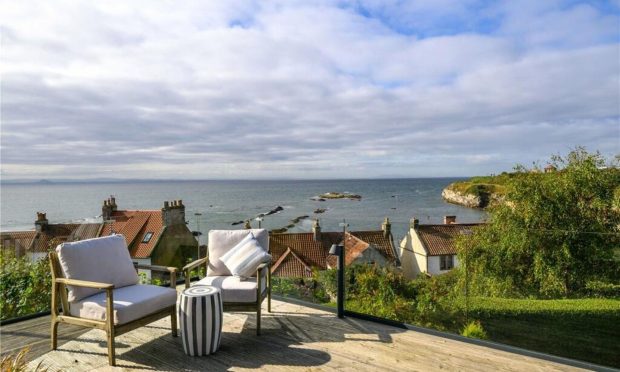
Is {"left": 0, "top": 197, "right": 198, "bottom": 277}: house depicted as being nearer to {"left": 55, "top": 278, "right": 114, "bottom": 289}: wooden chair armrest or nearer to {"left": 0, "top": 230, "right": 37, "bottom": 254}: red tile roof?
{"left": 0, "top": 230, "right": 37, "bottom": 254}: red tile roof

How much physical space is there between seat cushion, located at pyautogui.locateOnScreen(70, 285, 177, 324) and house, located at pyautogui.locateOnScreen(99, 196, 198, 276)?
2.83ft

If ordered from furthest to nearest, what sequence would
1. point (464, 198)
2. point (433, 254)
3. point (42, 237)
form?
1. point (464, 198)
2. point (433, 254)
3. point (42, 237)

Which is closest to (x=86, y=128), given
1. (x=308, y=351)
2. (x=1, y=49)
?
(x=1, y=49)

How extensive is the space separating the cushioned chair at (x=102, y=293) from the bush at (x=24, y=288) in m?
1.50

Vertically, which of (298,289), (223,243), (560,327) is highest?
(223,243)

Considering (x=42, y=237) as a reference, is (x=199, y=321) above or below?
below

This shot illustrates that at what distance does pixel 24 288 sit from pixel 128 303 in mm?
2314

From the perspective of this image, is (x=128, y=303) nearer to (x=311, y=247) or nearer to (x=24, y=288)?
(x=24, y=288)

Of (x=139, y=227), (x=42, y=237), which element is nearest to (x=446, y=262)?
(x=42, y=237)

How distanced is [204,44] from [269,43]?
1.05 m

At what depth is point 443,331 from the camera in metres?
3.32

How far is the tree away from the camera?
19.5 ft

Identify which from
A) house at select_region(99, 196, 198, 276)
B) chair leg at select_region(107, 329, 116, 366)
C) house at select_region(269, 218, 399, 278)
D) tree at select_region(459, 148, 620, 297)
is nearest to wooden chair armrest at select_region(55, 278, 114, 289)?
chair leg at select_region(107, 329, 116, 366)

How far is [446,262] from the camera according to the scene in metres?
5.41
